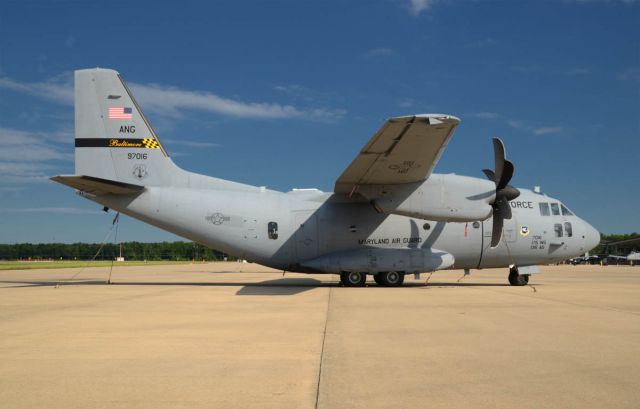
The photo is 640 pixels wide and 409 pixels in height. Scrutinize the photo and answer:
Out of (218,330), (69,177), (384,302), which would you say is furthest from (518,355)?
(69,177)

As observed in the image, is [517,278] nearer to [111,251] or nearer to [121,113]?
[121,113]

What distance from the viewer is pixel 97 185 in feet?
61.5

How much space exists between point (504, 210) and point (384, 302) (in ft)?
25.5

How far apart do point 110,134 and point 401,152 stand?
37.4 feet

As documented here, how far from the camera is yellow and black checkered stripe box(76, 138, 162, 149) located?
19781 millimetres

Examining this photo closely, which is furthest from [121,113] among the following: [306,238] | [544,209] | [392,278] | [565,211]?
[565,211]

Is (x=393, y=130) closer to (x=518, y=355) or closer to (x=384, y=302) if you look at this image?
(x=384, y=302)

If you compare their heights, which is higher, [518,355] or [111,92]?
[111,92]

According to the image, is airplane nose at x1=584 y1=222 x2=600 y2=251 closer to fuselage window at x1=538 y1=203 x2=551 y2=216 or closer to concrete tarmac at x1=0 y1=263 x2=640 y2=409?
fuselage window at x1=538 y1=203 x2=551 y2=216

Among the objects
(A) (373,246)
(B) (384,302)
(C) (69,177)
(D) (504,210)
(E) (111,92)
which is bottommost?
(B) (384,302)

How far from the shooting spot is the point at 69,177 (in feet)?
58.8

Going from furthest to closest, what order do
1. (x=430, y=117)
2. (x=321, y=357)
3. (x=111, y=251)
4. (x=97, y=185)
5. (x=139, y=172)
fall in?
1. (x=111, y=251)
2. (x=139, y=172)
3. (x=97, y=185)
4. (x=430, y=117)
5. (x=321, y=357)

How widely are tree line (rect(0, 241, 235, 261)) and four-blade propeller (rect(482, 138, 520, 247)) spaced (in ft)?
288

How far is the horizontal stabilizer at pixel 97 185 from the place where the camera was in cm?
1799
